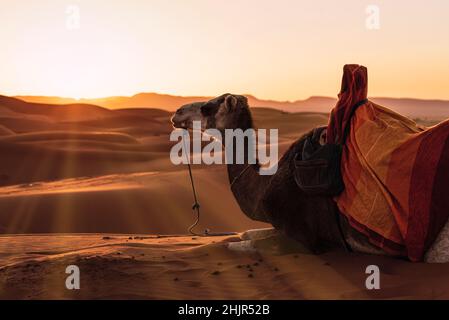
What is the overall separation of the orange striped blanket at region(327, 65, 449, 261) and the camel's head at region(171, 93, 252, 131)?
1462mm

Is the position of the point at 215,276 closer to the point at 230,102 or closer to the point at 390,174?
the point at 390,174

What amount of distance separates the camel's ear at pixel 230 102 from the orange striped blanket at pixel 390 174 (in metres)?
1.49

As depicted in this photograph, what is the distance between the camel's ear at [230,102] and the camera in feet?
23.5

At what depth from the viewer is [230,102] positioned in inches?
283

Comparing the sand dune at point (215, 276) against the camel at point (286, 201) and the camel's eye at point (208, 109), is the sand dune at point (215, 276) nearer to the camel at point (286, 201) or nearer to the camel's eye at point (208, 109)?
the camel at point (286, 201)

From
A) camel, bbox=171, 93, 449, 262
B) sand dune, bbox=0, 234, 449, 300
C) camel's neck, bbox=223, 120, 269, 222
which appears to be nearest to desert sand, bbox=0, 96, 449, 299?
sand dune, bbox=0, 234, 449, 300

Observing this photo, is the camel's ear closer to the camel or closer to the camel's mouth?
the camel

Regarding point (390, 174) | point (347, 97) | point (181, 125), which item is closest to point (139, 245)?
point (181, 125)

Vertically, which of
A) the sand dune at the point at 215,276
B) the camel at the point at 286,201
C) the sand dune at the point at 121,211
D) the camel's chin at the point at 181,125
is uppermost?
the camel's chin at the point at 181,125

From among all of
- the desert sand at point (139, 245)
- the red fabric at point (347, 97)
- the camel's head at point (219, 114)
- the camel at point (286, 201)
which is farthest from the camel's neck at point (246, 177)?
the red fabric at point (347, 97)

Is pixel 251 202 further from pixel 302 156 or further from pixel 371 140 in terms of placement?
pixel 371 140

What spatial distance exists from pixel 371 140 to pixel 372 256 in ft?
3.56

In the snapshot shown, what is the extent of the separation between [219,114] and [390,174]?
257cm

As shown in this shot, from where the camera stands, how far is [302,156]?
6074mm
